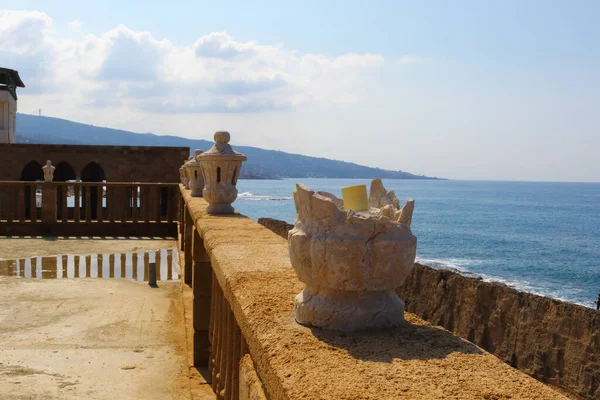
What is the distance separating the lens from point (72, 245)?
14.8 metres

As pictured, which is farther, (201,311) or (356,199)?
(201,311)

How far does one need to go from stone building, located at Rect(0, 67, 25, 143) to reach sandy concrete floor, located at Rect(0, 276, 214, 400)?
33.4 m

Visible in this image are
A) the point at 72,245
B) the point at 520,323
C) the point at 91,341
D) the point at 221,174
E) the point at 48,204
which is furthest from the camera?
the point at 520,323

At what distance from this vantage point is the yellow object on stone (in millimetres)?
2859

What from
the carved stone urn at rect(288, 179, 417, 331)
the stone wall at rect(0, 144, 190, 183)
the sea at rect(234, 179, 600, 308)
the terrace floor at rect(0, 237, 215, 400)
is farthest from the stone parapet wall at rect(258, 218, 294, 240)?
the carved stone urn at rect(288, 179, 417, 331)

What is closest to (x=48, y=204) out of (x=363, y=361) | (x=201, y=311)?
(x=201, y=311)

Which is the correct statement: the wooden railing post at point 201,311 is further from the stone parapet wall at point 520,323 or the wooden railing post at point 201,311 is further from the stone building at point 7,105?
the stone building at point 7,105

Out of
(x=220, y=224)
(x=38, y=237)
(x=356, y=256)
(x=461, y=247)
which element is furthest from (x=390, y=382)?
(x=461, y=247)

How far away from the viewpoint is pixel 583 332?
640 inches

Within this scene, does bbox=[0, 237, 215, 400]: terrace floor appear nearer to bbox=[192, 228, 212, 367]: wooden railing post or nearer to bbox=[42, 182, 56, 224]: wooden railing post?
bbox=[192, 228, 212, 367]: wooden railing post

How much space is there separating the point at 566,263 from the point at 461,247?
1113 cm

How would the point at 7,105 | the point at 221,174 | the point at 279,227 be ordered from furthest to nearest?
1. the point at 7,105
2. the point at 279,227
3. the point at 221,174

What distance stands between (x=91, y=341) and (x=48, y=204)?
436 inches

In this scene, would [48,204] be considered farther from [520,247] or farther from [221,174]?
[520,247]
